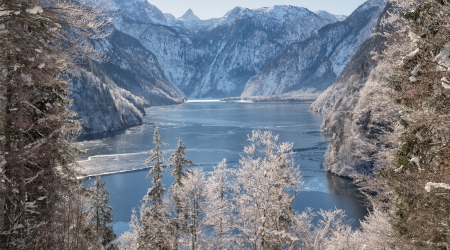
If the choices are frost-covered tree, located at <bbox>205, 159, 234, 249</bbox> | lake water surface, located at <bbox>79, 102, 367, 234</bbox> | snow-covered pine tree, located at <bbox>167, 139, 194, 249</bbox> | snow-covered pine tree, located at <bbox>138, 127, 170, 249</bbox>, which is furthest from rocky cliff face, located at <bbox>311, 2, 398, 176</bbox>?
snow-covered pine tree, located at <bbox>138, 127, 170, 249</bbox>

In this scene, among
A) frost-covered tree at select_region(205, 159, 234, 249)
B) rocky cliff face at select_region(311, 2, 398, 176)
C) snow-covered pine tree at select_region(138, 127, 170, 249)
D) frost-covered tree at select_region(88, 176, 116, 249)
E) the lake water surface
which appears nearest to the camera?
rocky cliff face at select_region(311, 2, 398, 176)

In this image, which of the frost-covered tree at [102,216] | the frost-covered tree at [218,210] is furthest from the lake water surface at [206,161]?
the frost-covered tree at [218,210]

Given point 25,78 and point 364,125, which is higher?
point 25,78

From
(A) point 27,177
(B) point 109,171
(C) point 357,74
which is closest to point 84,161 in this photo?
(B) point 109,171

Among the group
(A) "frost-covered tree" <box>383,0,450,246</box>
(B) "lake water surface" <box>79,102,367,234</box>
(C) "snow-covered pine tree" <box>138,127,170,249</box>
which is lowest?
(B) "lake water surface" <box>79,102,367,234</box>

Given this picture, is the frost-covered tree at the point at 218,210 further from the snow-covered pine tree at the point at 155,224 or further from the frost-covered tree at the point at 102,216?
the frost-covered tree at the point at 102,216

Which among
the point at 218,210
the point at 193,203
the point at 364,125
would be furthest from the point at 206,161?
the point at 218,210

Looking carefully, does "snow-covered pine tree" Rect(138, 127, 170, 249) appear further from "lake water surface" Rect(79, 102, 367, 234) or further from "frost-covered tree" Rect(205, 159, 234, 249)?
"lake water surface" Rect(79, 102, 367, 234)

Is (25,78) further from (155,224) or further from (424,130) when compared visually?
(155,224)
